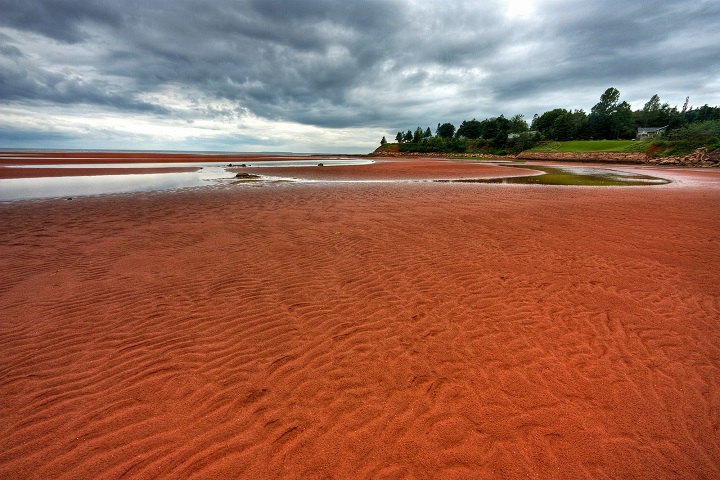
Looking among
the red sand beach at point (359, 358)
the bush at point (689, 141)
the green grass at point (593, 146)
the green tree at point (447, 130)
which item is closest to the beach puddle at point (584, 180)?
the red sand beach at point (359, 358)

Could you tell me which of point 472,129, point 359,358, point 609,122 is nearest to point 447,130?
point 472,129

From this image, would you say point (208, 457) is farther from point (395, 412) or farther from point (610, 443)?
point (610, 443)

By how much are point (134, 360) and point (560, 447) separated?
5.52 metres

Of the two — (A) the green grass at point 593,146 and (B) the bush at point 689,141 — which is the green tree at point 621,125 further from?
(B) the bush at point 689,141

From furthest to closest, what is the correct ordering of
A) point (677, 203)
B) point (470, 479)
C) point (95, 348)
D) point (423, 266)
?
point (677, 203), point (423, 266), point (95, 348), point (470, 479)

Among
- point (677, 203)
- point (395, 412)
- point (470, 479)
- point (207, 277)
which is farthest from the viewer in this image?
point (677, 203)

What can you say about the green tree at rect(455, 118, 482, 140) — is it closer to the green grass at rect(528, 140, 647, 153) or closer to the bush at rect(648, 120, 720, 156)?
the green grass at rect(528, 140, 647, 153)

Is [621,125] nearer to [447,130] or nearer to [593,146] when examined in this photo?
[593,146]

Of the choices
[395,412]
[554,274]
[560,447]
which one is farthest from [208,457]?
[554,274]

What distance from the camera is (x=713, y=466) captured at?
9.98ft

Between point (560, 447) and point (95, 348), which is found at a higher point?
point (95, 348)

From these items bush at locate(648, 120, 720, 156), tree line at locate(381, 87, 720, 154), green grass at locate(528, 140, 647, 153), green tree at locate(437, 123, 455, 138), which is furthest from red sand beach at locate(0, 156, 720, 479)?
green tree at locate(437, 123, 455, 138)

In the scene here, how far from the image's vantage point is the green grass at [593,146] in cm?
6475

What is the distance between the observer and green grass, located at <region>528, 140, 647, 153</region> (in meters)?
64.8
